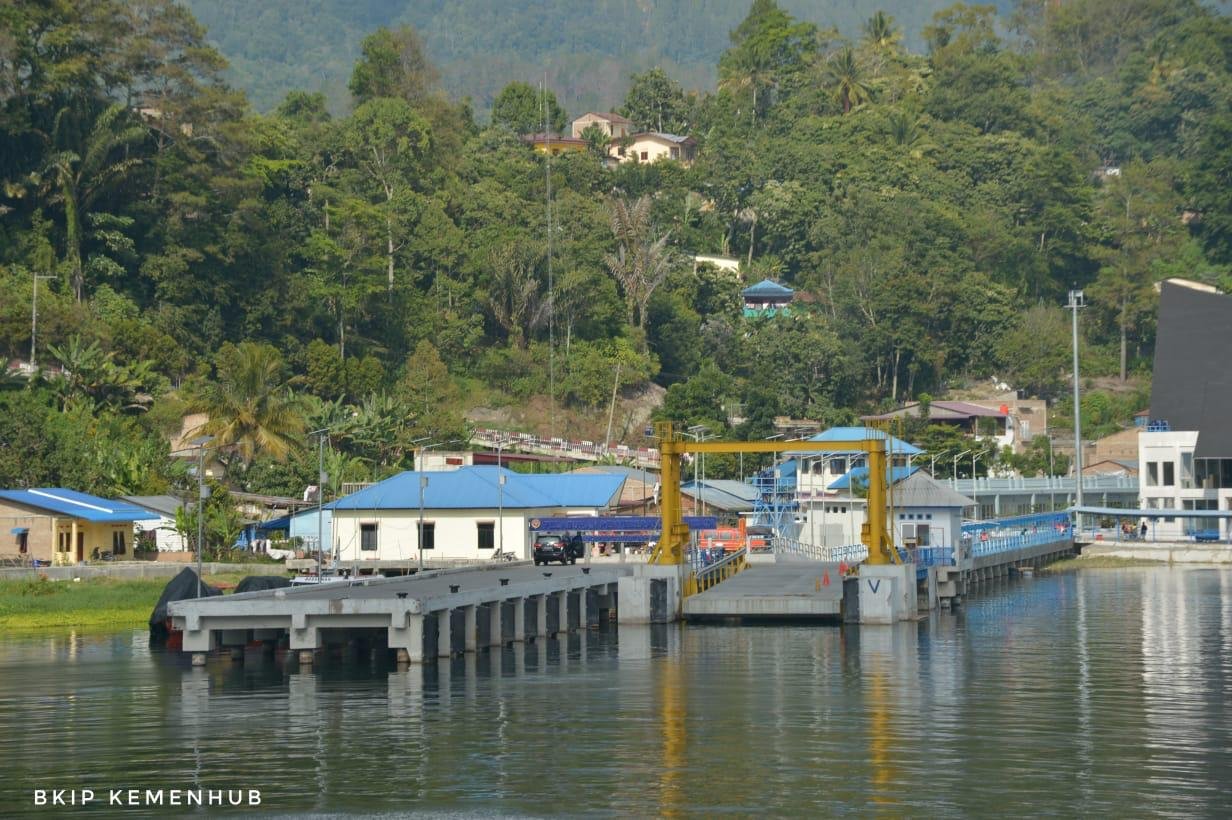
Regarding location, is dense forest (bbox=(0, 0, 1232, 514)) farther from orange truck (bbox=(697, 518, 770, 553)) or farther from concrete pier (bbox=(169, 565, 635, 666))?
concrete pier (bbox=(169, 565, 635, 666))

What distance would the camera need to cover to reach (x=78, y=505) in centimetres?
8600

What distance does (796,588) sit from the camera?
69.8 m

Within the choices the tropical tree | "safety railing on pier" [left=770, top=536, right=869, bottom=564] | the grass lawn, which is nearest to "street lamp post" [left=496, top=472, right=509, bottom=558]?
"safety railing on pier" [left=770, top=536, right=869, bottom=564]

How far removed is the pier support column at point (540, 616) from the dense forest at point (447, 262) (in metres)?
42.1

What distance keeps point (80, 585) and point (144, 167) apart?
200ft

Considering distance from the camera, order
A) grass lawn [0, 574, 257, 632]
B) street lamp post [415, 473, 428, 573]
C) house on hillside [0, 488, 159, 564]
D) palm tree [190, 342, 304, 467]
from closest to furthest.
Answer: grass lawn [0, 574, 257, 632], street lamp post [415, 473, 428, 573], house on hillside [0, 488, 159, 564], palm tree [190, 342, 304, 467]

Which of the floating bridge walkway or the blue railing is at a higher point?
the blue railing

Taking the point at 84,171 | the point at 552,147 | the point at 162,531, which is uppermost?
the point at 552,147

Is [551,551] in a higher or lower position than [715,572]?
higher

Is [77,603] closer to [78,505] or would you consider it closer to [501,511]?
[78,505]

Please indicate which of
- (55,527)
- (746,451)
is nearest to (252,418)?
(55,527)

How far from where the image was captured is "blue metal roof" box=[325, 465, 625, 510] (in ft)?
298

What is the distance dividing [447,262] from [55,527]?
224 feet

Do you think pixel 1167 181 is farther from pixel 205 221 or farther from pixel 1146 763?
pixel 1146 763
